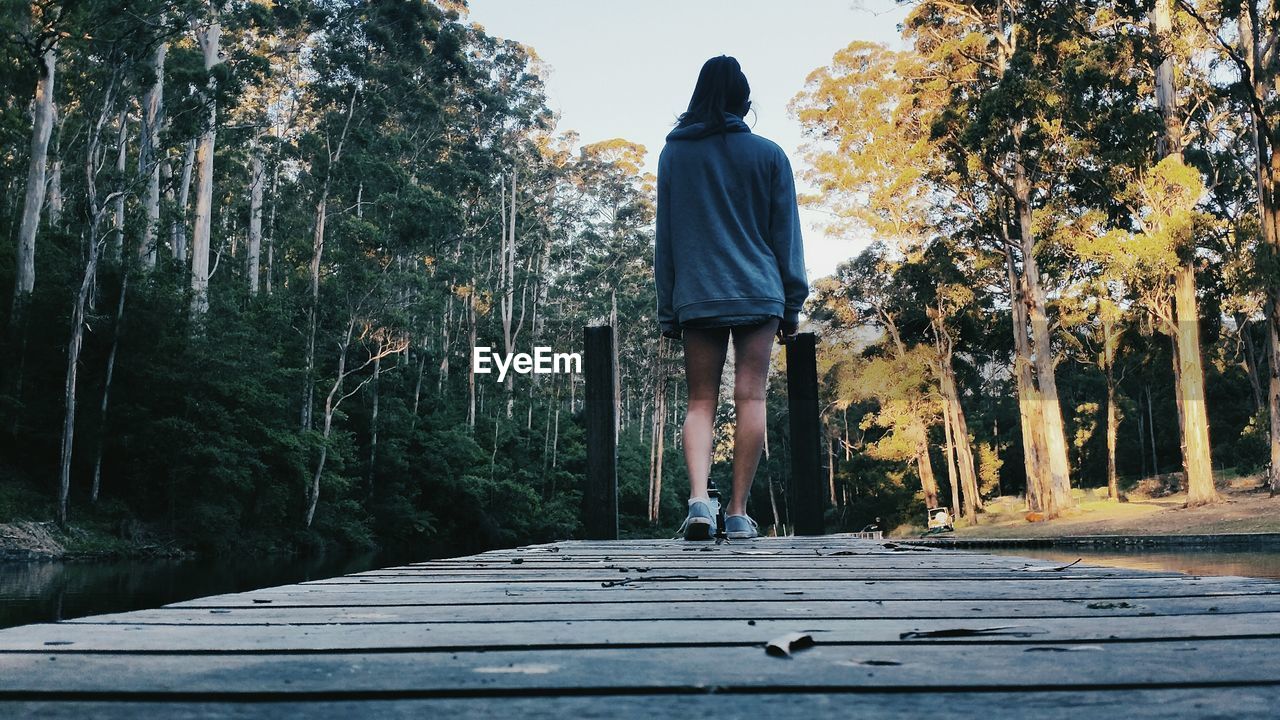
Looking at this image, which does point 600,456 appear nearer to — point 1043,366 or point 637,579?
point 637,579

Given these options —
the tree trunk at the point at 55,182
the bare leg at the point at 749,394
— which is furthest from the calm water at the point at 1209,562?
the tree trunk at the point at 55,182

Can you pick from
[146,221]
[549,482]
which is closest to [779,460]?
[549,482]

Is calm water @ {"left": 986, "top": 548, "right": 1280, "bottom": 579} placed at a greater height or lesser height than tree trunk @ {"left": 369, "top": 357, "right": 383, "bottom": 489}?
lesser

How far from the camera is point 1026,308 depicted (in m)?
20.2

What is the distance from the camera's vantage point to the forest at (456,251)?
1558 centimetres

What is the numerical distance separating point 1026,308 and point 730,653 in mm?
20966

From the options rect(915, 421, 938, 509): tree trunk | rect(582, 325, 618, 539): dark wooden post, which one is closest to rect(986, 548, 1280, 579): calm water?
rect(582, 325, 618, 539): dark wooden post

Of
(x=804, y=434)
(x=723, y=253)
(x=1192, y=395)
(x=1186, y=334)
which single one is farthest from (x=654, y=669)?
(x=1186, y=334)

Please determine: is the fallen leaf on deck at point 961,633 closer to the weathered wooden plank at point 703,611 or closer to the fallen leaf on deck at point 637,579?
the weathered wooden plank at point 703,611

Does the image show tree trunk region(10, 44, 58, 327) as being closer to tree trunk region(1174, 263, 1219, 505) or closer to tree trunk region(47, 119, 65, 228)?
tree trunk region(47, 119, 65, 228)

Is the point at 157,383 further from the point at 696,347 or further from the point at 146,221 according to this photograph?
the point at 696,347

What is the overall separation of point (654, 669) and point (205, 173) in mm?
21808

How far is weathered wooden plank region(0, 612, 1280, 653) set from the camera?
971mm

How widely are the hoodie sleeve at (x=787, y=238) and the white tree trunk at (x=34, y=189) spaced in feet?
51.4
